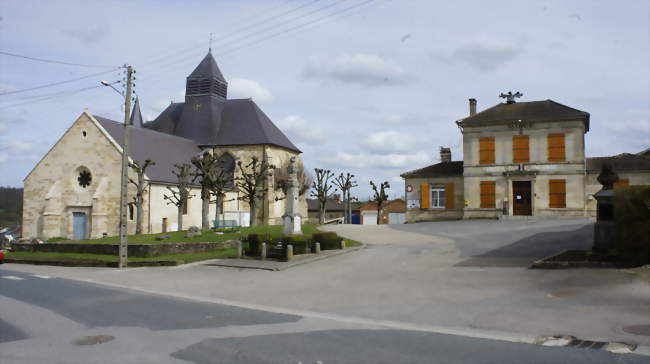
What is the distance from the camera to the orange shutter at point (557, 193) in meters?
29.5

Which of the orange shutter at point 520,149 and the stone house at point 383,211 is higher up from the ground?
the orange shutter at point 520,149

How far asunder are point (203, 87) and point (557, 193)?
114 ft

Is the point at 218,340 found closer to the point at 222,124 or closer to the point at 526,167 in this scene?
the point at 526,167

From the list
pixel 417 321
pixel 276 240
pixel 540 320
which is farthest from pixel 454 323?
pixel 276 240

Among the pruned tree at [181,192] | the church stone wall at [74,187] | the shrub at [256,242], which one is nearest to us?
the shrub at [256,242]

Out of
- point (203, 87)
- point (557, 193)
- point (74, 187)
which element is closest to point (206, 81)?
point (203, 87)

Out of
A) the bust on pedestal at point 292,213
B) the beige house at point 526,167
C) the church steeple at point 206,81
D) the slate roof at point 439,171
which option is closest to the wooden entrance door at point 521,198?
the beige house at point 526,167

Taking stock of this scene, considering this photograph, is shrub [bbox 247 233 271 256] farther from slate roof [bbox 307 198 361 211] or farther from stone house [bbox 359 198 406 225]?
slate roof [bbox 307 198 361 211]

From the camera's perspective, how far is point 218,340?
695 cm

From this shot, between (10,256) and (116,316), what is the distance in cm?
2020

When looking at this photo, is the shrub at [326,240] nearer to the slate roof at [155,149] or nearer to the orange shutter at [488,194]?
the orange shutter at [488,194]

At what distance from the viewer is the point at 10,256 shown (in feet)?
82.5

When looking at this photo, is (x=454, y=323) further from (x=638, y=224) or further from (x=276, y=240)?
(x=276, y=240)

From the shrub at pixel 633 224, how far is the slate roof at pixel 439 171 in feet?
70.1
